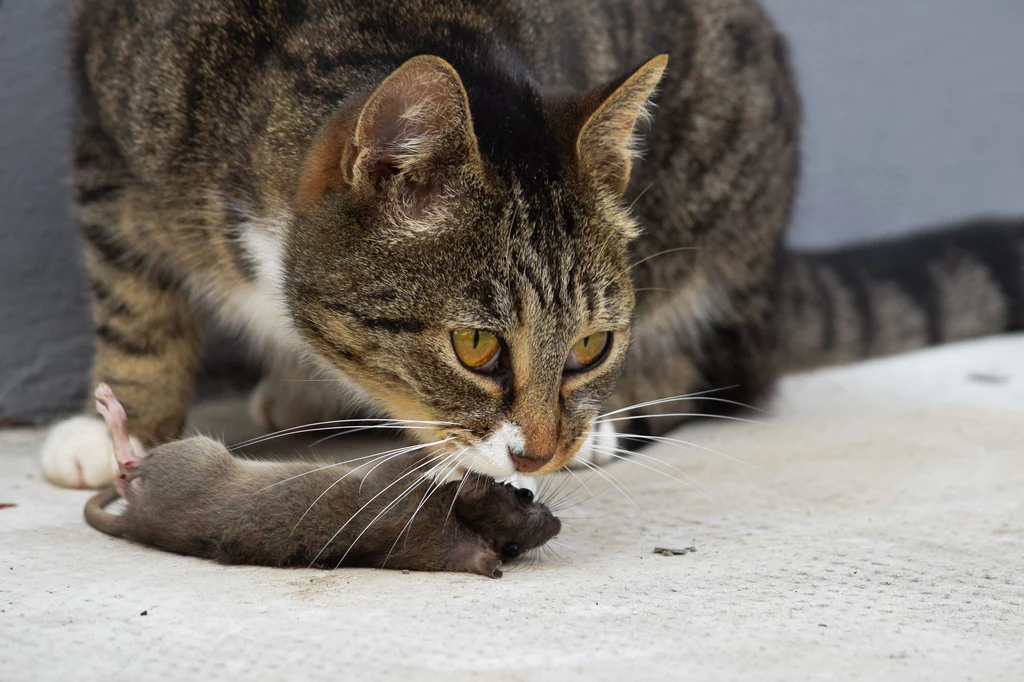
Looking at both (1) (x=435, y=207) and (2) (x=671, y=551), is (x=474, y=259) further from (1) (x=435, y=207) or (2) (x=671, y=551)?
(2) (x=671, y=551)

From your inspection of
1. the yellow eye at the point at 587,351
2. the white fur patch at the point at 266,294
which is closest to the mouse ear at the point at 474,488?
the yellow eye at the point at 587,351

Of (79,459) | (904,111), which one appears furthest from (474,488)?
(904,111)

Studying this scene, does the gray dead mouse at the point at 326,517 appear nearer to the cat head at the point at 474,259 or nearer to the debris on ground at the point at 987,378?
the cat head at the point at 474,259

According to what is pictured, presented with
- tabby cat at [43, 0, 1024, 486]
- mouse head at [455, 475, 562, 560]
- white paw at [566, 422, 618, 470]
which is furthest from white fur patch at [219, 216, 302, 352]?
white paw at [566, 422, 618, 470]

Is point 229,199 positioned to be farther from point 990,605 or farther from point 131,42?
point 990,605

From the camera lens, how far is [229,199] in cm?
229

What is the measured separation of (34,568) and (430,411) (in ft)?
2.47

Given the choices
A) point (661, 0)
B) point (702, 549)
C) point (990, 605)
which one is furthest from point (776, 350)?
point (990, 605)

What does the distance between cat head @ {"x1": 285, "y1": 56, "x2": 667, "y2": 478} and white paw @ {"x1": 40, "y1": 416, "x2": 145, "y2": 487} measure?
2.68ft

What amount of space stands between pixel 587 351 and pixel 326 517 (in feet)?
1.97

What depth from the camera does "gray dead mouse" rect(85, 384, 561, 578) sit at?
1.87 m

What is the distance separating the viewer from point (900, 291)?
155 inches

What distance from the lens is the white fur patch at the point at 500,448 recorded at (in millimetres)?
1932

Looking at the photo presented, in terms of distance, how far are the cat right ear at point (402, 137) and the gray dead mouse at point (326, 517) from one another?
0.55 meters
